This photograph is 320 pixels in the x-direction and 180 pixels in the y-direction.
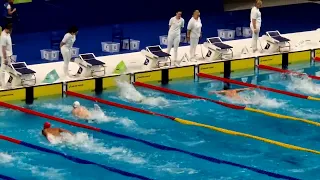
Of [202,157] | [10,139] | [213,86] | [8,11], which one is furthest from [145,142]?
[8,11]

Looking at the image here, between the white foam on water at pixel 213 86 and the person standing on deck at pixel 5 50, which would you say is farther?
the white foam on water at pixel 213 86

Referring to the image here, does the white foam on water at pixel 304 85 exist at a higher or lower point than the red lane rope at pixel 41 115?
higher

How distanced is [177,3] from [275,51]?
584 centimetres

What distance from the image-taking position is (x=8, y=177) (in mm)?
18469

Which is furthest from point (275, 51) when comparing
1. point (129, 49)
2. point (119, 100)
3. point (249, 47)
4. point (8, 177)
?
point (8, 177)

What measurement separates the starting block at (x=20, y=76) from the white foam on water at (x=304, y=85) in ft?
20.2

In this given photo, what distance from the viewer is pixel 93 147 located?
20.8m

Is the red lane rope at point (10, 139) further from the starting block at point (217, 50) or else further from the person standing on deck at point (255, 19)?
the person standing on deck at point (255, 19)

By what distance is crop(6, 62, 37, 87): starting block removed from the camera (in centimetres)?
2389

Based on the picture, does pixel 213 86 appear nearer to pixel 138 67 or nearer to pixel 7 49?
Result: pixel 138 67

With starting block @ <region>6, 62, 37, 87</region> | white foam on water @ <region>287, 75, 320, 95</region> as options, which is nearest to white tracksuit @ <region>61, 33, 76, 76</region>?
starting block @ <region>6, 62, 37, 87</region>

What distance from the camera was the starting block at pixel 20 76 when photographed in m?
23.9

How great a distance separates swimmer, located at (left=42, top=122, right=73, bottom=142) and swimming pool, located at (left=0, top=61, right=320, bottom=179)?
0.18 m

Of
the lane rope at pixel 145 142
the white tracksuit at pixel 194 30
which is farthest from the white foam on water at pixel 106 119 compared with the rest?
the white tracksuit at pixel 194 30
